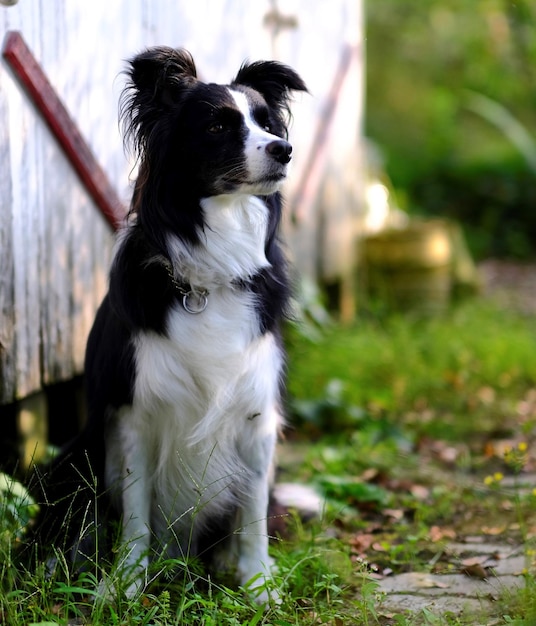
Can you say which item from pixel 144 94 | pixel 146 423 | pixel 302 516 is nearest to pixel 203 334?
pixel 146 423

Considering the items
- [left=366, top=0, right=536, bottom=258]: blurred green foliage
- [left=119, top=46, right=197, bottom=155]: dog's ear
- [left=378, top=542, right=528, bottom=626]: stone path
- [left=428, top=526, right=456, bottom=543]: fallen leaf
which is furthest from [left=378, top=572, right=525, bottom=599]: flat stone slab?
[left=366, top=0, right=536, bottom=258]: blurred green foliage

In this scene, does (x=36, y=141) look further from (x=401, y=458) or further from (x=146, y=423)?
(x=401, y=458)

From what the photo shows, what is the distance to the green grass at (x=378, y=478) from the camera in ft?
9.42

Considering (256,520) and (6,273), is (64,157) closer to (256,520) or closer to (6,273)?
(6,273)

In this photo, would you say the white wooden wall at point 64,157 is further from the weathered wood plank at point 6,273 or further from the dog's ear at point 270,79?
the dog's ear at point 270,79

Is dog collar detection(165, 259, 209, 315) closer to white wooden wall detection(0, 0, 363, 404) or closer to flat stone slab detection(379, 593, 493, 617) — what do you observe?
white wooden wall detection(0, 0, 363, 404)

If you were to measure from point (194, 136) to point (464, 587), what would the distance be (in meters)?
1.88

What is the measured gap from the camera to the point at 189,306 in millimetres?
3127

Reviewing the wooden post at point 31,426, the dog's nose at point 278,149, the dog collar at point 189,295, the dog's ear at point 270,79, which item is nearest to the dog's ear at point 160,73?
the dog's ear at point 270,79

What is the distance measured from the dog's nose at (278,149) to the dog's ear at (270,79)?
17.3 inches

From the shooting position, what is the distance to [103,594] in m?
2.75

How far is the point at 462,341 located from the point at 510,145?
8140 millimetres

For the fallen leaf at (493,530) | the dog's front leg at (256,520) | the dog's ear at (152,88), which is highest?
the dog's ear at (152,88)

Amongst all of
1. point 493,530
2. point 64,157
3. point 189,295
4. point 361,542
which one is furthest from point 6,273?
point 493,530
